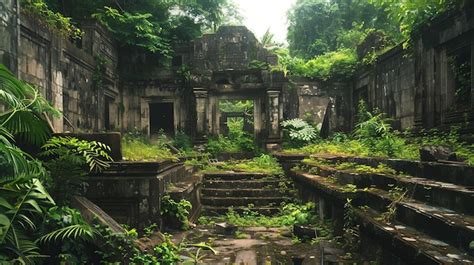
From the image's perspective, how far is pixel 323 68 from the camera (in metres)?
15.0

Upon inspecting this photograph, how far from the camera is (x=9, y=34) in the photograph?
492 cm

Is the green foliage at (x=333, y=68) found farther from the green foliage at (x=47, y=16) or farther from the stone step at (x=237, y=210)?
the green foliage at (x=47, y=16)

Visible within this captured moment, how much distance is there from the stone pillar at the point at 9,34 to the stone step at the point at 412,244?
5027mm

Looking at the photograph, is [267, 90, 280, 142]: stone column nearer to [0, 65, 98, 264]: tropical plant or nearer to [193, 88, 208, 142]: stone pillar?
[193, 88, 208, 142]: stone pillar

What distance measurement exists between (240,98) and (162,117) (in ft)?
14.9

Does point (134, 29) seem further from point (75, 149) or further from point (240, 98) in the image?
point (75, 149)

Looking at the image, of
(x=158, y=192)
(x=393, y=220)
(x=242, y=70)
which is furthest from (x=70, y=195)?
(x=242, y=70)

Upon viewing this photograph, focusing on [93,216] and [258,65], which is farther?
[258,65]

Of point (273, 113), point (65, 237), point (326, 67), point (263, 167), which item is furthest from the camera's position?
point (326, 67)

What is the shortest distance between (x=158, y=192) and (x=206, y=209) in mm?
2655

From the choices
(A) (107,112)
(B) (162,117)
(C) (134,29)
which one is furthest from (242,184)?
(B) (162,117)

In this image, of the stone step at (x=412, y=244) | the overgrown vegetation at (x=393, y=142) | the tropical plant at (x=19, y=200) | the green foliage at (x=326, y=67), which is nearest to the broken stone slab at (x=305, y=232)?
the stone step at (x=412, y=244)

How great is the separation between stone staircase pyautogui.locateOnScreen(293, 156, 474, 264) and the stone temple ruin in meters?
0.01

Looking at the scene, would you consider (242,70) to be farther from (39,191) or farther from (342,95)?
(39,191)
